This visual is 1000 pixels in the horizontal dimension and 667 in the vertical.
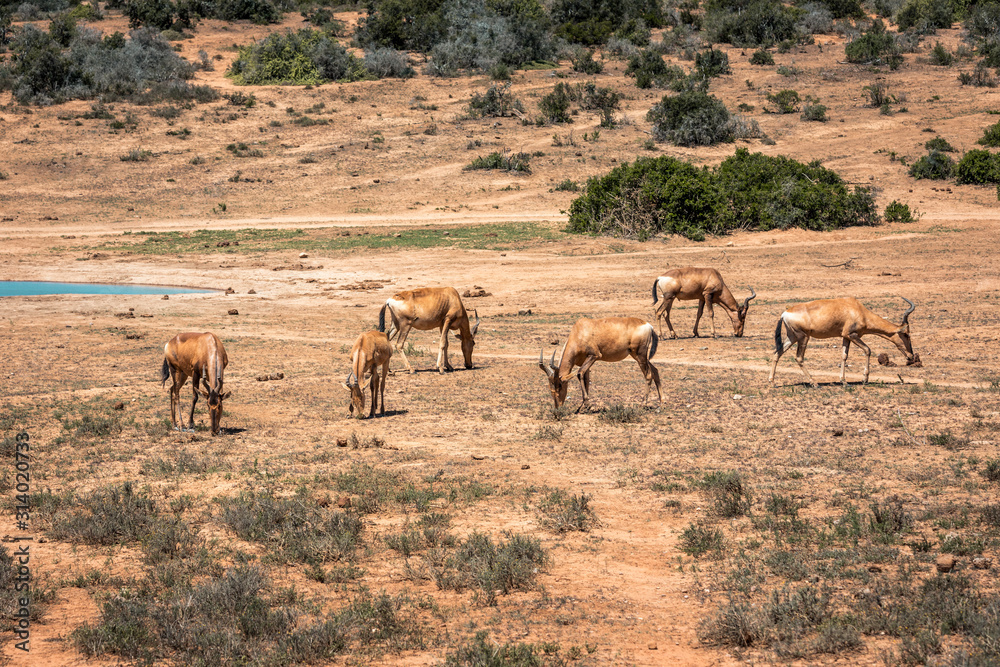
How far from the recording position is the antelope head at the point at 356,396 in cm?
1543

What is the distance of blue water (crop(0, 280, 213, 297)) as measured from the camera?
29.5 metres

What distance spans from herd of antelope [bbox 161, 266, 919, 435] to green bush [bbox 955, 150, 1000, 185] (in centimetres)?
2495

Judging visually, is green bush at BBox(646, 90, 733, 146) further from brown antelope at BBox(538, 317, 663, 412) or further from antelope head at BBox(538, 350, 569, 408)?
antelope head at BBox(538, 350, 569, 408)

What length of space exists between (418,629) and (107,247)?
29964 millimetres

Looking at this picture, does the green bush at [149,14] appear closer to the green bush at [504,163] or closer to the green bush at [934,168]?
the green bush at [504,163]

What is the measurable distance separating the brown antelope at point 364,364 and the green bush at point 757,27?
5231 cm

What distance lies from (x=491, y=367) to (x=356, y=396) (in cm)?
473

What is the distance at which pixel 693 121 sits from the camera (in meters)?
45.3

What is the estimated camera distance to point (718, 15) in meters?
65.4

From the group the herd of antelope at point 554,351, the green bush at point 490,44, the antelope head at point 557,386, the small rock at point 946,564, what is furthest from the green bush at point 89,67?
the small rock at point 946,564

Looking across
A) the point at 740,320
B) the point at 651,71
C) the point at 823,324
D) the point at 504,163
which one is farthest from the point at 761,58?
the point at 823,324

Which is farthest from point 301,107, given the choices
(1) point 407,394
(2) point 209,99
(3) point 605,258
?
(1) point 407,394

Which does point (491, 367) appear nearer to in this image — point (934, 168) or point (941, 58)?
point (934, 168)

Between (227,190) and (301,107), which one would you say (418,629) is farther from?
(301,107)
